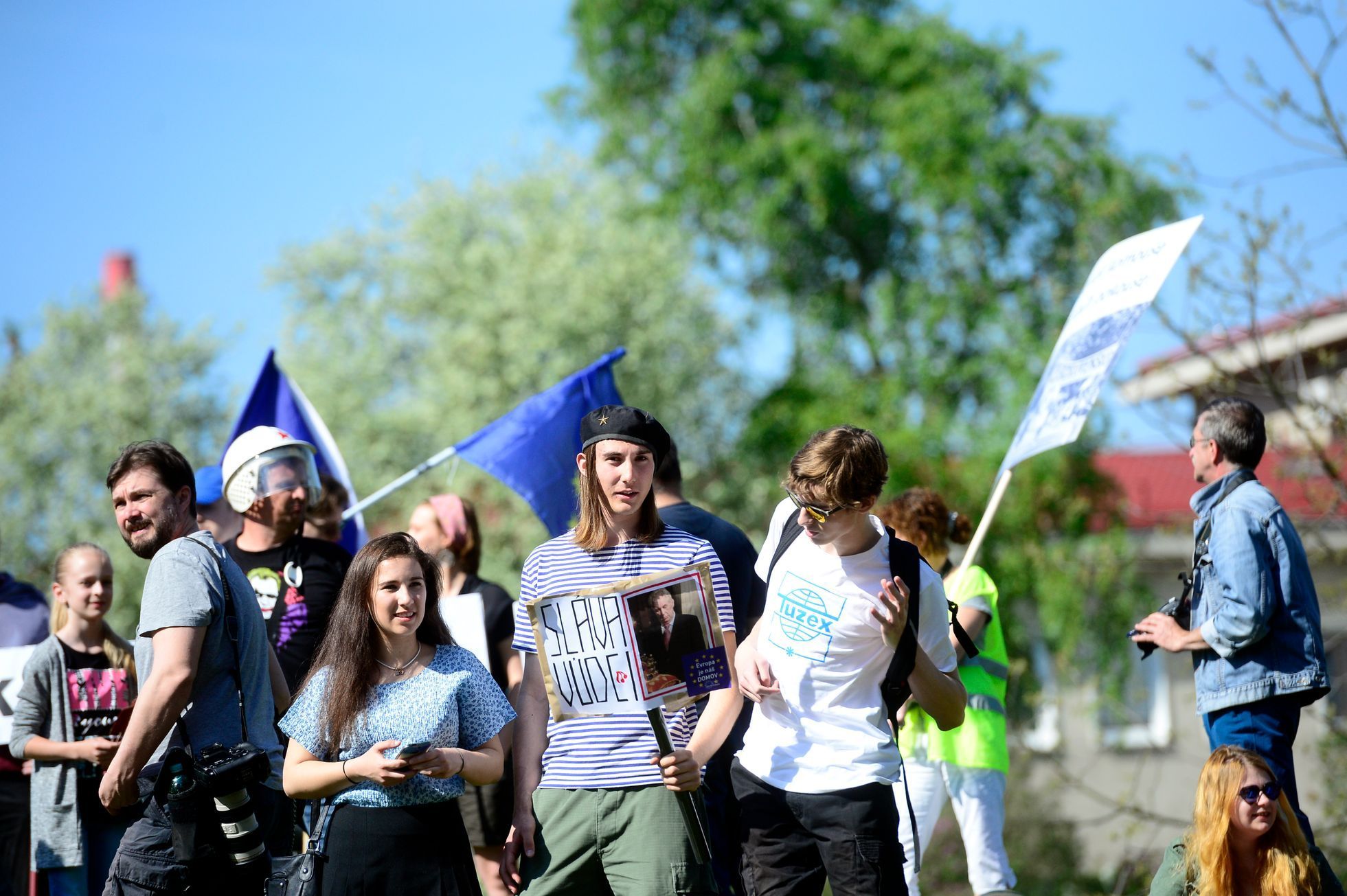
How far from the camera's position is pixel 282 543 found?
5434 mm

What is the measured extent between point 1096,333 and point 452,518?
300 cm

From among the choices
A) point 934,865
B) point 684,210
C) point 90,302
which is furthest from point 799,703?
point 90,302

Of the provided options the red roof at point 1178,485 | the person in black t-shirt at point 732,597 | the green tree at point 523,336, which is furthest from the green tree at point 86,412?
the person in black t-shirt at point 732,597

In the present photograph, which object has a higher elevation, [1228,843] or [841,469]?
[841,469]

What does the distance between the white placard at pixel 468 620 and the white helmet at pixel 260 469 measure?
99cm

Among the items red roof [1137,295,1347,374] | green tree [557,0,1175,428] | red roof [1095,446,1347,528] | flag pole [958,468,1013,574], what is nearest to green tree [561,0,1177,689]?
green tree [557,0,1175,428]

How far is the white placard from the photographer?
236 inches

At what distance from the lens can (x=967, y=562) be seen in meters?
5.50

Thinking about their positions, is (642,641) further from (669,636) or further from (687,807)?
(687,807)

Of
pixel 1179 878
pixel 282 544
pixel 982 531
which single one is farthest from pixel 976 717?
pixel 282 544

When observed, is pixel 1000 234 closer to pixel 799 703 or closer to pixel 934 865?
pixel 934 865

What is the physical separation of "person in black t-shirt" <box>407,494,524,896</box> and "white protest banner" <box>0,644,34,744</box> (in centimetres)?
175

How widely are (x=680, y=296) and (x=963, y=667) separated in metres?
19.4

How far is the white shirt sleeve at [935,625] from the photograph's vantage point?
3.98m
